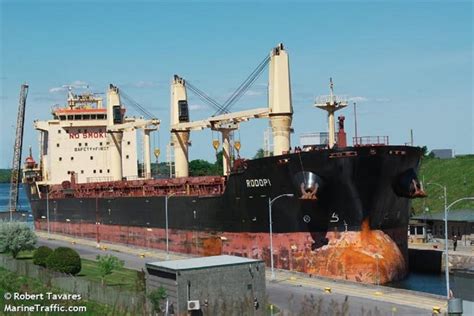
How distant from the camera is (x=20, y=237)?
53906mm

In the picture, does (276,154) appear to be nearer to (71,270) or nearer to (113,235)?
(71,270)

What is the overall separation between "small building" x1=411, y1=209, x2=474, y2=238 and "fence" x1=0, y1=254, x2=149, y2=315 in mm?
33338

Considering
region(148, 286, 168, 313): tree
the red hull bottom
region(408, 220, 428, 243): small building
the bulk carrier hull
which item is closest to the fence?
region(148, 286, 168, 313): tree

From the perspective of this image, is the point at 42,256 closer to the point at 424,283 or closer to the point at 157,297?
the point at 157,297

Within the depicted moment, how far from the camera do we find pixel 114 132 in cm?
7788

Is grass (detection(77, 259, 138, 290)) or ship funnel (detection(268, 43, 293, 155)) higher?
ship funnel (detection(268, 43, 293, 155))

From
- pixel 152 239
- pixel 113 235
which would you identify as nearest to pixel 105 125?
pixel 113 235

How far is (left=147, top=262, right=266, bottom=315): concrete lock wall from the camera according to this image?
31.6 m

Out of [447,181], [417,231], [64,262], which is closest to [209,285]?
[64,262]

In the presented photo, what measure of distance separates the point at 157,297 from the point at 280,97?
68.9 feet

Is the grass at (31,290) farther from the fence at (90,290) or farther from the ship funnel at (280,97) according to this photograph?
the ship funnel at (280,97)

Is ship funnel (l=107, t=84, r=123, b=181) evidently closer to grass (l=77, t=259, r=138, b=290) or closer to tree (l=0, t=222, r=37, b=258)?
tree (l=0, t=222, r=37, b=258)

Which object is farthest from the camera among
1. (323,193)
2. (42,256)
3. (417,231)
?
(417,231)

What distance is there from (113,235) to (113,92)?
16.6 metres
